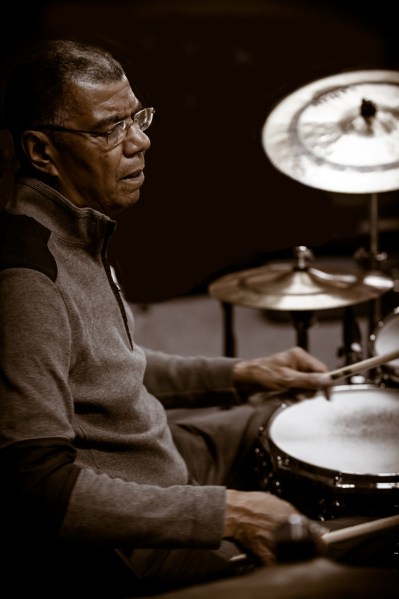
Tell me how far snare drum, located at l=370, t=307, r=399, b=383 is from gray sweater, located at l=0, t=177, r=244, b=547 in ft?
2.25

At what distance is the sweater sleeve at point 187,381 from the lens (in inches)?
63.4

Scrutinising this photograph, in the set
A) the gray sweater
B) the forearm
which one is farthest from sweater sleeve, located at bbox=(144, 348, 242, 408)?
the forearm

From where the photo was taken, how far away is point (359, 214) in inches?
202

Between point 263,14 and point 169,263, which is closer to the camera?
point 169,263

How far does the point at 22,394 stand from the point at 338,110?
1433 millimetres

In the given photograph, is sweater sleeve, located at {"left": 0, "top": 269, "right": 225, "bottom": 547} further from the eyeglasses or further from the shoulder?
the eyeglasses

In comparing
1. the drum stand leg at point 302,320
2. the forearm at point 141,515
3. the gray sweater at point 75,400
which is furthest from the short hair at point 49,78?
the drum stand leg at point 302,320

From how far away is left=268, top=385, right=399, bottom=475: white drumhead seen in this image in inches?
54.6

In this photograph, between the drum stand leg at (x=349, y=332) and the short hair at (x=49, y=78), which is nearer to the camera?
the short hair at (x=49, y=78)

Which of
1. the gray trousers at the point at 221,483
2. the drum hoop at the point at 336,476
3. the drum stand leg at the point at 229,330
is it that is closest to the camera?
the gray trousers at the point at 221,483

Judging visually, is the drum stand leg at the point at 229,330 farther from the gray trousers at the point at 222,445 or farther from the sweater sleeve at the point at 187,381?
the sweater sleeve at the point at 187,381

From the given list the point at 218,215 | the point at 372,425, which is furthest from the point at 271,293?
the point at 218,215

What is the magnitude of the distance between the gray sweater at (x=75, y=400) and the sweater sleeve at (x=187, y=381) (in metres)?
0.28

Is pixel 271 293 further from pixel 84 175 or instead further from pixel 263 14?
pixel 263 14
